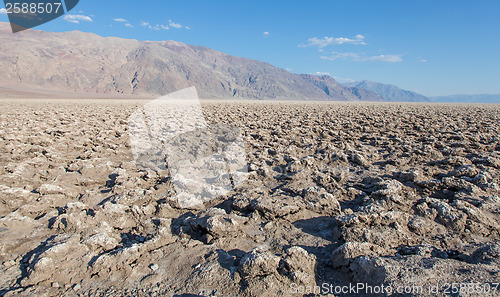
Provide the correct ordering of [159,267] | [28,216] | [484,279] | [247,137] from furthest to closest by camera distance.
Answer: [247,137] < [28,216] < [159,267] < [484,279]

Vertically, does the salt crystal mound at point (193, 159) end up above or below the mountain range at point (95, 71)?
below

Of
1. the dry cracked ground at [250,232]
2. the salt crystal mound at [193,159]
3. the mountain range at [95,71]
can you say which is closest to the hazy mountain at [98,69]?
the mountain range at [95,71]

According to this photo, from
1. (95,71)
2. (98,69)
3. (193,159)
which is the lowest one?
(193,159)

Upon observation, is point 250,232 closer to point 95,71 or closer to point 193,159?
point 193,159

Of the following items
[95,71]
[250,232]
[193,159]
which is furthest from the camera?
[95,71]

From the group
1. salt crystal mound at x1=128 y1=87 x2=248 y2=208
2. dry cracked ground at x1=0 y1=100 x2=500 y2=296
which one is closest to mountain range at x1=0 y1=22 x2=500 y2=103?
salt crystal mound at x1=128 y1=87 x2=248 y2=208

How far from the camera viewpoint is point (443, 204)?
2338 mm

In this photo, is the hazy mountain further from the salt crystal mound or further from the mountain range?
the salt crystal mound

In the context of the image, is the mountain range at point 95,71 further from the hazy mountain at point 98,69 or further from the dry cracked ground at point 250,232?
the dry cracked ground at point 250,232

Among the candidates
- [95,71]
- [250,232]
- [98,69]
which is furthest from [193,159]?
[98,69]

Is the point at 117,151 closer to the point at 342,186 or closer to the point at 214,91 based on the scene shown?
the point at 342,186

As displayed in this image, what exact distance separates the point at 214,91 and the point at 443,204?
150750mm

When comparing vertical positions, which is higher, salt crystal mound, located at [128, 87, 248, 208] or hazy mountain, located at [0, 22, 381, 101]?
hazy mountain, located at [0, 22, 381, 101]

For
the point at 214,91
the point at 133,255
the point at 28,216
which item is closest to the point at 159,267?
the point at 133,255
